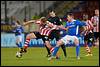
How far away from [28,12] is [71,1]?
19.9 ft

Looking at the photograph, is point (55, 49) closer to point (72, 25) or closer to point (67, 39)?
point (67, 39)

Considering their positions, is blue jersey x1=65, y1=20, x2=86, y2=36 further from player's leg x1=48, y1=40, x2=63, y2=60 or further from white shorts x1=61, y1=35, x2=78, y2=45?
player's leg x1=48, y1=40, x2=63, y2=60

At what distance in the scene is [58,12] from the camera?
43938mm

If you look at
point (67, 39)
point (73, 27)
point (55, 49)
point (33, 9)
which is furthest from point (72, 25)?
point (33, 9)

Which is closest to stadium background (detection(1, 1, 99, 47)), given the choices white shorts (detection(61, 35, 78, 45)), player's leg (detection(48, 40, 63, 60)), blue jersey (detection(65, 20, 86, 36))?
player's leg (detection(48, 40, 63, 60))

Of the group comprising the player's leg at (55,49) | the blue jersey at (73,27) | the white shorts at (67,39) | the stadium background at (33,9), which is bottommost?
the player's leg at (55,49)

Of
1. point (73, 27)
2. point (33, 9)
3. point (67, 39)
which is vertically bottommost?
point (67, 39)

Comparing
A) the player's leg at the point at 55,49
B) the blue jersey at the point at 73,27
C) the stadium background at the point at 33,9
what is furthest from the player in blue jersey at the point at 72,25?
the stadium background at the point at 33,9

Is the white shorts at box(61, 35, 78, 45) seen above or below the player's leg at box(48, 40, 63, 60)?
above

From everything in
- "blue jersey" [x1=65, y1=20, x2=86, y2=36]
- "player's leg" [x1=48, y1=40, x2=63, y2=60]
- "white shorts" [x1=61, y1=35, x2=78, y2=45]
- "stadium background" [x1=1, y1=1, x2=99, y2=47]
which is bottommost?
"player's leg" [x1=48, y1=40, x2=63, y2=60]

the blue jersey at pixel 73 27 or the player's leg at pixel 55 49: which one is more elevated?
the blue jersey at pixel 73 27

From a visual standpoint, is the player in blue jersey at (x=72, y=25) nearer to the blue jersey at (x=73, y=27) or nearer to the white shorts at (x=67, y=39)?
the blue jersey at (x=73, y=27)

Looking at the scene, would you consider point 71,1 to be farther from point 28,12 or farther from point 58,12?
point 28,12

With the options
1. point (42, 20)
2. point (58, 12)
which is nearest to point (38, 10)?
point (58, 12)
